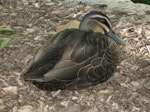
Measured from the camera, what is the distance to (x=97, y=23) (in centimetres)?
319

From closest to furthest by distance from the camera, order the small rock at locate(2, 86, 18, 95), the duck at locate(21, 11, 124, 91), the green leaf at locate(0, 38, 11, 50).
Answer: the duck at locate(21, 11, 124, 91)
the small rock at locate(2, 86, 18, 95)
the green leaf at locate(0, 38, 11, 50)

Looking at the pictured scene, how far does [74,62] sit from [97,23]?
20.1 inches

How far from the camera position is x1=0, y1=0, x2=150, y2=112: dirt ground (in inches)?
116

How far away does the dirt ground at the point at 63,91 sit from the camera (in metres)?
2.94

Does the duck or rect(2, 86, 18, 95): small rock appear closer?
the duck

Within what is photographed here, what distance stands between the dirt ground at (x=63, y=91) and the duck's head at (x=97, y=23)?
1.01ft

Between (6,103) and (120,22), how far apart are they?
1491 millimetres

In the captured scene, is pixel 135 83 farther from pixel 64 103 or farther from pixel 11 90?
pixel 11 90

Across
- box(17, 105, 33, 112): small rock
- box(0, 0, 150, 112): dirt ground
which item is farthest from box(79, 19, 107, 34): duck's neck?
box(17, 105, 33, 112): small rock

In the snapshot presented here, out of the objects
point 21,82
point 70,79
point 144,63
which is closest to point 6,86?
point 21,82

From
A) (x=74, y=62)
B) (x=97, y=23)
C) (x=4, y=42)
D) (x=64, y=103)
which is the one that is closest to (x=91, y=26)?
(x=97, y=23)

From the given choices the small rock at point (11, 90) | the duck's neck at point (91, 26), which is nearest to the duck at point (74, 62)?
the duck's neck at point (91, 26)

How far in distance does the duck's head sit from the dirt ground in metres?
0.31

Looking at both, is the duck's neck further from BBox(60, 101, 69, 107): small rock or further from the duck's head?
BBox(60, 101, 69, 107): small rock
